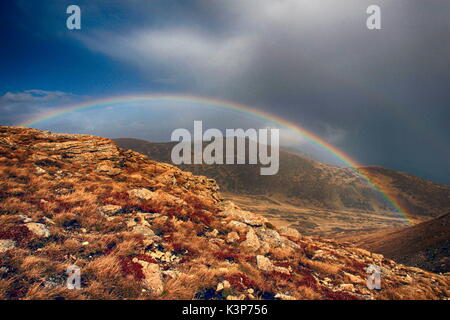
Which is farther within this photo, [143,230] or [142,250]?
[143,230]

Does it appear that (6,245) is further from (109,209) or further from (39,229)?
(109,209)

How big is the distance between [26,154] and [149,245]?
13878mm

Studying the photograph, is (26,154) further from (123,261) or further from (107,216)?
(123,261)

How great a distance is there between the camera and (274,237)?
45.5 ft

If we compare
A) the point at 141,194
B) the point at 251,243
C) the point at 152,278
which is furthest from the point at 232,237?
the point at 141,194

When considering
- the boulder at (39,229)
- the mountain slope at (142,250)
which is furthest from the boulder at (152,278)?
the boulder at (39,229)

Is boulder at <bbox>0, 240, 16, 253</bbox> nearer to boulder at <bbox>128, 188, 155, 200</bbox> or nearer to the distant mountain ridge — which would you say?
boulder at <bbox>128, 188, 155, 200</bbox>

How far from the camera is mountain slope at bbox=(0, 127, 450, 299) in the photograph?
6219 mm

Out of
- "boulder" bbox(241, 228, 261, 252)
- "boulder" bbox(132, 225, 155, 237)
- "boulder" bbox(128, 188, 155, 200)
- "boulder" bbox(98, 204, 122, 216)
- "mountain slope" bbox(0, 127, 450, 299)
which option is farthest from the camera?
"boulder" bbox(128, 188, 155, 200)

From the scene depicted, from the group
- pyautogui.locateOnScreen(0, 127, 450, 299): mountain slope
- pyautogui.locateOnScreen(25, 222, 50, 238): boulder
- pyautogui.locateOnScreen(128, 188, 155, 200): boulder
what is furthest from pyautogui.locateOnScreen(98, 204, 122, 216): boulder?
pyautogui.locateOnScreen(25, 222, 50, 238): boulder

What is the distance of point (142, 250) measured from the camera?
835 cm

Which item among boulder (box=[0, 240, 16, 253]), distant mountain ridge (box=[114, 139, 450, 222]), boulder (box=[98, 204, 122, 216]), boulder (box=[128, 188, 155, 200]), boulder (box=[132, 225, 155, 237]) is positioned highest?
boulder (box=[128, 188, 155, 200])

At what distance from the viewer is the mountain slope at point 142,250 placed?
20.4 feet
